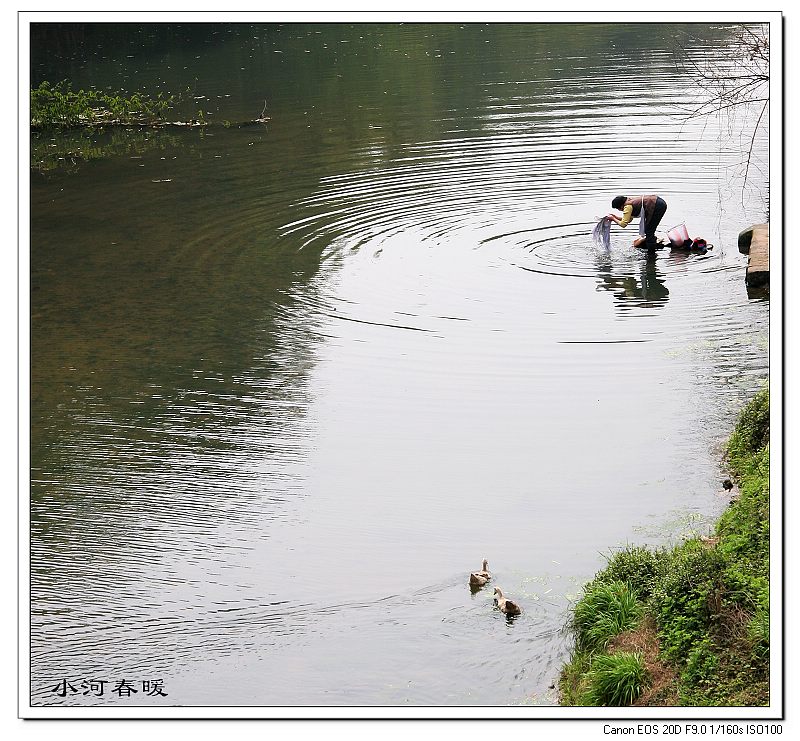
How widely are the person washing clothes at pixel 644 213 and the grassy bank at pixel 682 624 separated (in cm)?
681

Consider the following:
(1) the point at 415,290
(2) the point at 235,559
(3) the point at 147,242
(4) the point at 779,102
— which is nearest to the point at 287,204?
(3) the point at 147,242

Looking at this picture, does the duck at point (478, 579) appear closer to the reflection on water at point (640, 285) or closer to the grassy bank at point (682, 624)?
the grassy bank at point (682, 624)

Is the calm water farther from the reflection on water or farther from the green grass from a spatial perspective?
the green grass

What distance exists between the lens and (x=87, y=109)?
78.8ft

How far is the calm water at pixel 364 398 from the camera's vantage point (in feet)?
24.6

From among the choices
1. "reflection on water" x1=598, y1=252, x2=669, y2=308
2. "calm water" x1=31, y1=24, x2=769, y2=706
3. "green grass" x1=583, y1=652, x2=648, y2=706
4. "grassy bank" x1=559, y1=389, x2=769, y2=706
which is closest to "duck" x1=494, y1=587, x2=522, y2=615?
"calm water" x1=31, y1=24, x2=769, y2=706

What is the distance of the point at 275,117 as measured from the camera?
24578mm

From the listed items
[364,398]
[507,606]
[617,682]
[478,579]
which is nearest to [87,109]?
[364,398]

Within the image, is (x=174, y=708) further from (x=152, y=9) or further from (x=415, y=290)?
(x=415, y=290)

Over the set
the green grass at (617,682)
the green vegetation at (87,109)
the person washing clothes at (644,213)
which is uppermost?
the green vegetation at (87,109)

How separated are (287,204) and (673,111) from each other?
377 inches

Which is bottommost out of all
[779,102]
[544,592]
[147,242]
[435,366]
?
[544,592]

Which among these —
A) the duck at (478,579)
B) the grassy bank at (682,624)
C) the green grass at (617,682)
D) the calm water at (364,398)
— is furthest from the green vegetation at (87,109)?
the green grass at (617,682)

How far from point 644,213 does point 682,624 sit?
8.48 m
